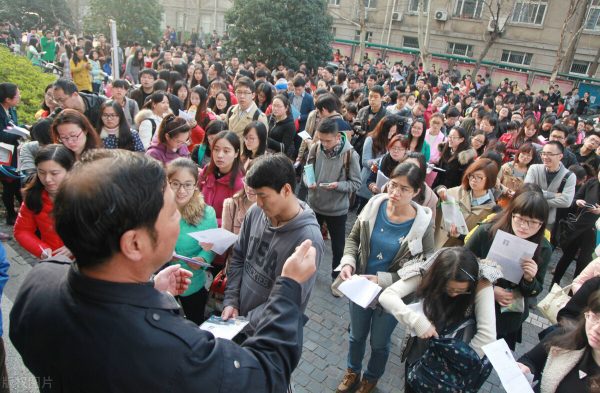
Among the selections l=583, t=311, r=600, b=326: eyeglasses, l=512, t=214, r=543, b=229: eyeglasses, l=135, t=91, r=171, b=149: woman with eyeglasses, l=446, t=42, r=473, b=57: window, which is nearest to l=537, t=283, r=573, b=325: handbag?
l=512, t=214, r=543, b=229: eyeglasses

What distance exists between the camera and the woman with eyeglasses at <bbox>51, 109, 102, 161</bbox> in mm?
3609

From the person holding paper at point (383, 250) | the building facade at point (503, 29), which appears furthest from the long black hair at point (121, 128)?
the building facade at point (503, 29)

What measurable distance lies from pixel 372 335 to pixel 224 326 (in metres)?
1.44

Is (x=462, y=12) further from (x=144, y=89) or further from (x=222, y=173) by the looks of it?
(x=222, y=173)

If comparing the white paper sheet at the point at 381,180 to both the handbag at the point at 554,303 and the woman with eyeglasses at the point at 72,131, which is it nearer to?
the handbag at the point at 554,303

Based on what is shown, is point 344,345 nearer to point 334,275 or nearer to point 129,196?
point 334,275

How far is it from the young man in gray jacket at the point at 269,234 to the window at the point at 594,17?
1145 inches

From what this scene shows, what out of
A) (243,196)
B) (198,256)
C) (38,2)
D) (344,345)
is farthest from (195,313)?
(38,2)

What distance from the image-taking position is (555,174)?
477cm

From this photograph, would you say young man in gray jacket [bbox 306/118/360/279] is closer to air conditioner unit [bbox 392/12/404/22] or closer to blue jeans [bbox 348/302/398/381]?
blue jeans [bbox 348/302/398/381]

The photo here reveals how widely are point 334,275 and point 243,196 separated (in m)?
1.89

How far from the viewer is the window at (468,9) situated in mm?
26453

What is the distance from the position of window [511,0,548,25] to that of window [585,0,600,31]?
7.98ft

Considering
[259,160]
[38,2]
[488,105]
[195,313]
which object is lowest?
[195,313]
